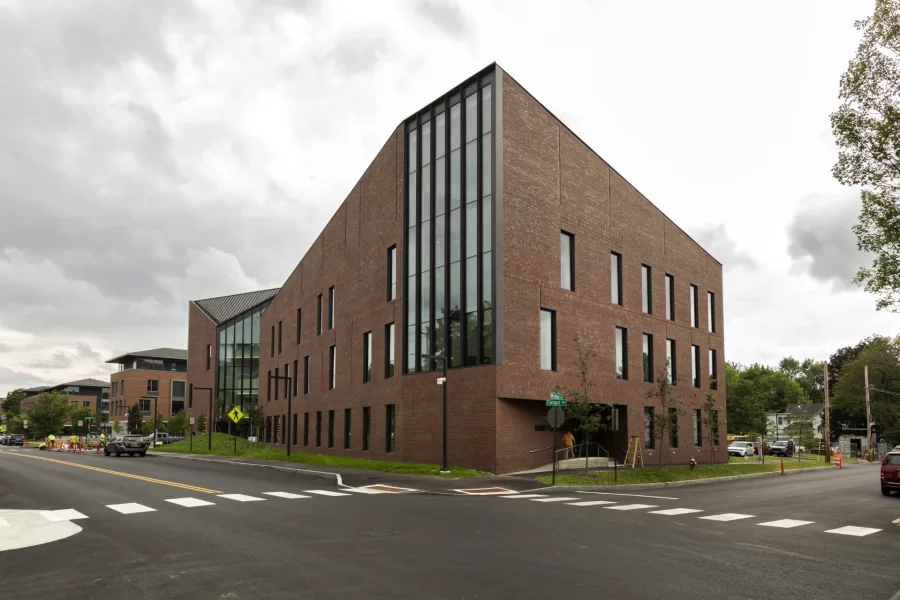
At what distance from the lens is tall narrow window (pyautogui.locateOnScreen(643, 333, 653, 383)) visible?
41.4 metres

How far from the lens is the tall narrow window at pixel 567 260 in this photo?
112ft

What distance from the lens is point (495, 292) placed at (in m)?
29.7

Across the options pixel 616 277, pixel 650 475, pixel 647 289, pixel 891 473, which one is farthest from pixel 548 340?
pixel 891 473

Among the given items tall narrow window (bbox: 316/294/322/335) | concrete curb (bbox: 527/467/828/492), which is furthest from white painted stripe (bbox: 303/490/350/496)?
tall narrow window (bbox: 316/294/322/335)

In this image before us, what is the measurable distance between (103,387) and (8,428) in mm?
26903

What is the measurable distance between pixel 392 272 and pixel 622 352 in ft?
45.5

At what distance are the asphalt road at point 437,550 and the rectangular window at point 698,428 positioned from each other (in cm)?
2741

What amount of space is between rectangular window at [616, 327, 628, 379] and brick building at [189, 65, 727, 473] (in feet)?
0.32

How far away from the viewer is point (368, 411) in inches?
1604

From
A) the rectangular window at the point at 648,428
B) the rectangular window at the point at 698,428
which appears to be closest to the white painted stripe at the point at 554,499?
the rectangular window at the point at 648,428

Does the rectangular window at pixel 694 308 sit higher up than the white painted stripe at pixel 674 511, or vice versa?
the rectangular window at pixel 694 308

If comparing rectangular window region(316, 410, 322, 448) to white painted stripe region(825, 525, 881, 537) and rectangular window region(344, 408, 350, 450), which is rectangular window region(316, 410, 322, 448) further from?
white painted stripe region(825, 525, 881, 537)

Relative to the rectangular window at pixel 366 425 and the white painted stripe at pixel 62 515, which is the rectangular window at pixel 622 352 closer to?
the rectangular window at pixel 366 425

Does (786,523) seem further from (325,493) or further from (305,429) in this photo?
(305,429)
